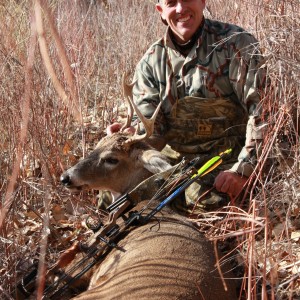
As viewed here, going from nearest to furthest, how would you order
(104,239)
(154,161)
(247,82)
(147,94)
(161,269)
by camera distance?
(161,269) → (104,239) → (154,161) → (247,82) → (147,94)

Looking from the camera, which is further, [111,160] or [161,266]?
[111,160]

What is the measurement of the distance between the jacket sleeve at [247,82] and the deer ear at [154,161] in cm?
49

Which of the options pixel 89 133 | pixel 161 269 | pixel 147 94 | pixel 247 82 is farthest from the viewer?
pixel 89 133

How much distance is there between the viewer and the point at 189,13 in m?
4.56

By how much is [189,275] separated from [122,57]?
4578 mm

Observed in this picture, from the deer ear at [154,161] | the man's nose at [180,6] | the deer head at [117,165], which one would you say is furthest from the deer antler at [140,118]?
the man's nose at [180,6]

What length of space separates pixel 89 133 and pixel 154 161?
178 centimetres

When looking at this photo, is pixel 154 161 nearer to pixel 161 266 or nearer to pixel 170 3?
pixel 161 266

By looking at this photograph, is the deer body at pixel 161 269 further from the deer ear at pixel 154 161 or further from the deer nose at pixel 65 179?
the deer nose at pixel 65 179

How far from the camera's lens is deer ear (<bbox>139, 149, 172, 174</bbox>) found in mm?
3953

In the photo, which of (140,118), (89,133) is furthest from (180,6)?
(89,133)

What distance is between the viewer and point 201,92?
4520 millimetres

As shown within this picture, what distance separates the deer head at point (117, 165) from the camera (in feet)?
13.9

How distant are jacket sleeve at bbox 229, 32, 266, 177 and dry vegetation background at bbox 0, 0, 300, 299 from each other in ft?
0.46
